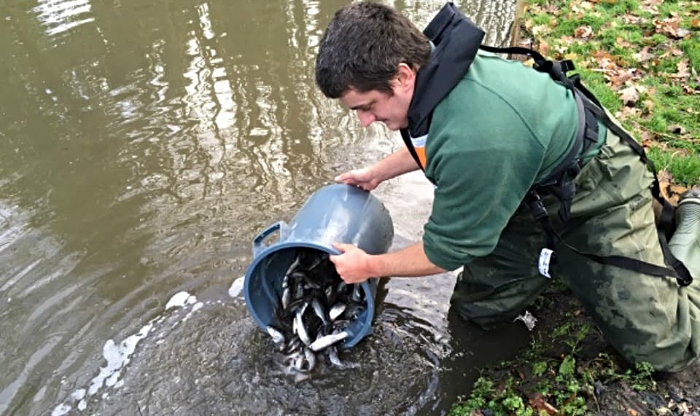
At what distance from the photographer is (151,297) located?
14.3 feet

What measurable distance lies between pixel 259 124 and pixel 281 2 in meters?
4.16

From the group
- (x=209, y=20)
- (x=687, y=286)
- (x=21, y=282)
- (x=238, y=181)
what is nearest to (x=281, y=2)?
(x=209, y=20)

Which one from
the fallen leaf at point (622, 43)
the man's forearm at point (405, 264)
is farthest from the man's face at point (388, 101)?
the fallen leaf at point (622, 43)

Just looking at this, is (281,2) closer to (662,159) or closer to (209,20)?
(209,20)

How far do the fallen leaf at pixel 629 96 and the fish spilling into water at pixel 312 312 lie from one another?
3.35 metres

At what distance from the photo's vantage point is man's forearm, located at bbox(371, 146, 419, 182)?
3.66m

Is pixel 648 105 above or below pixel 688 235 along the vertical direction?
below

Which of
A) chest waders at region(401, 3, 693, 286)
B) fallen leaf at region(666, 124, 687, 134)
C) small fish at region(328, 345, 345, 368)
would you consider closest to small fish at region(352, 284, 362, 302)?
small fish at region(328, 345, 345, 368)

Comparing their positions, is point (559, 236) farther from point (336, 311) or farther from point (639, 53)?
point (639, 53)

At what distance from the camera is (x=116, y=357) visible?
154 inches

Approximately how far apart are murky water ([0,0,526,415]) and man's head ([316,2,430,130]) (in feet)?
6.47

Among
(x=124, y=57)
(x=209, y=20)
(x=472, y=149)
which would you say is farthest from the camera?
(x=209, y=20)

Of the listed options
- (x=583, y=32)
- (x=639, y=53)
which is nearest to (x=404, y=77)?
(x=639, y=53)

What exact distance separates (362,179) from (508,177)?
143cm
